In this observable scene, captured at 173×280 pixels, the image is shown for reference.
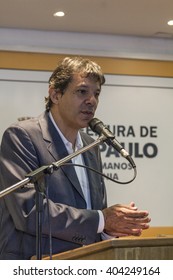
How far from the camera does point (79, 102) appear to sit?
3.00 meters

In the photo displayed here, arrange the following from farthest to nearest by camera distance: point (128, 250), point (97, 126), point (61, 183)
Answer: point (61, 183)
point (97, 126)
point (128, 250)

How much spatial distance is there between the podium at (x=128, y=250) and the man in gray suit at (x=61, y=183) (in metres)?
0.35

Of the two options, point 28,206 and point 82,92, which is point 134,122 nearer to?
point 82,92

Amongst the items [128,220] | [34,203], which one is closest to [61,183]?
[34,203]

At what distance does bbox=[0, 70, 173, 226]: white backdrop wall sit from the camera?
7.34m

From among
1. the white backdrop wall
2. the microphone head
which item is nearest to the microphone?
the microphone head

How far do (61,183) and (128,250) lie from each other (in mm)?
762

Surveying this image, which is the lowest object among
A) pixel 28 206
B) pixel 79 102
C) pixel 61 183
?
pixel 28 206

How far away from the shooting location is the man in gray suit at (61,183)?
272 cm

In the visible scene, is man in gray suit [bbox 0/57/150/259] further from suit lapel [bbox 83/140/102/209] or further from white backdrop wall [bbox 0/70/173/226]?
white backdrop wall [bbox 0/70/173/226]

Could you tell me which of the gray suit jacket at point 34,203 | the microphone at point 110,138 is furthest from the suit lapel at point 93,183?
the microphone at point 110,138

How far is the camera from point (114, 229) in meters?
2.79

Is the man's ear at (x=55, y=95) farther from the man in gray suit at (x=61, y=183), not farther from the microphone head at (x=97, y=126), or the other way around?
the microphone head at (x=97, y=126)

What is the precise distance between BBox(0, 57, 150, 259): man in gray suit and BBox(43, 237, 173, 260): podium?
0.35 meters
